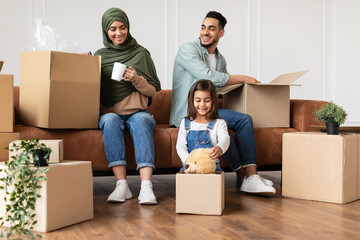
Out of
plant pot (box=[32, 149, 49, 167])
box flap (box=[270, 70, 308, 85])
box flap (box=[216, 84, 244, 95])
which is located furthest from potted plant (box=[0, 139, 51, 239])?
box flap (box=[270, 70, 308, 85])

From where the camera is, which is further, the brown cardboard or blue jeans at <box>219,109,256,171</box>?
blue jeans at <box>219,109,256,171</box>

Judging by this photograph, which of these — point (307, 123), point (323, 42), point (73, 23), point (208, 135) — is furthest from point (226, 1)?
point (208, 135)

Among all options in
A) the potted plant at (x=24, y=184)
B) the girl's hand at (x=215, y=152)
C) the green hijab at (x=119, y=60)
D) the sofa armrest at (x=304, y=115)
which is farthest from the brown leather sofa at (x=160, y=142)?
the potted plant at (x=24, y=184)

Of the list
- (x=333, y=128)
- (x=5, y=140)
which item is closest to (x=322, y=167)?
(x=333, y=128)

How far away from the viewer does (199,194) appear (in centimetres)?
183

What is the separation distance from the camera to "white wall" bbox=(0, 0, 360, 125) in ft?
12.3

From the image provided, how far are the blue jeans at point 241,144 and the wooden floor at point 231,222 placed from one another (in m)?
0.20

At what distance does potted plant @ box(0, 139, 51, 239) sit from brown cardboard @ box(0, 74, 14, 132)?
0.32 m

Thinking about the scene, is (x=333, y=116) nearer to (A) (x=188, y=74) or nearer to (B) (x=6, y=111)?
(A) (x=188, y=74)

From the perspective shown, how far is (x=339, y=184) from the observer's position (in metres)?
2.07

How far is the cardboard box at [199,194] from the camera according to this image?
1.81m

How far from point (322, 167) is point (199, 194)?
2.29 feet

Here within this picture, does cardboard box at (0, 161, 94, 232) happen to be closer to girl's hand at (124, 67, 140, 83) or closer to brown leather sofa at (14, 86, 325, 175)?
brown leather sofa at (14, 86, 325, 175)

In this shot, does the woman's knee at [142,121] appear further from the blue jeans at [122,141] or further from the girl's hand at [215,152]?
the girl's hand at [215,152]
